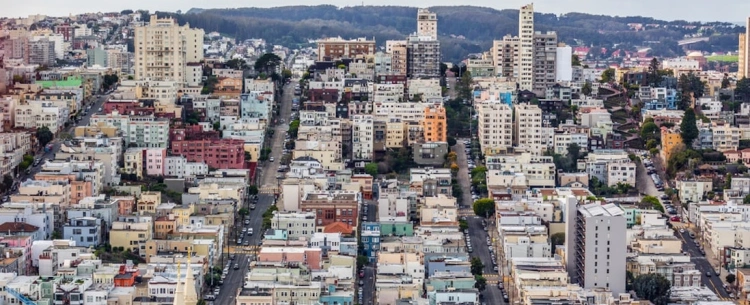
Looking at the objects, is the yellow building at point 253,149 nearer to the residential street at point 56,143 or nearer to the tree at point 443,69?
the residential street at point 56,143

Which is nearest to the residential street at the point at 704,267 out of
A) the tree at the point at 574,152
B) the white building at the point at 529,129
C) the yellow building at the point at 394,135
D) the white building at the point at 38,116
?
the tree at the point at 574,152

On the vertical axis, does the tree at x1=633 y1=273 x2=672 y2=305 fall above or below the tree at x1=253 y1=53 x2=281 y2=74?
below

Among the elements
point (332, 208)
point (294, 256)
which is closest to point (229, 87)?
point (332, 208)

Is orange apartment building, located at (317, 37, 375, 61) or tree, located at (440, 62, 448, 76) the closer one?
tree, located at (440, 62, 448, 76)

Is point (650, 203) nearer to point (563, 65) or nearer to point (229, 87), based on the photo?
point (563, 65)

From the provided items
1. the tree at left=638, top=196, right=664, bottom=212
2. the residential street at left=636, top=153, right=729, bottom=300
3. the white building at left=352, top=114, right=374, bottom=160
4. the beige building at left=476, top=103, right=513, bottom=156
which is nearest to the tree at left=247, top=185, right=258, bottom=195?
the white building at left=352, top=114, right=374, bottom=160

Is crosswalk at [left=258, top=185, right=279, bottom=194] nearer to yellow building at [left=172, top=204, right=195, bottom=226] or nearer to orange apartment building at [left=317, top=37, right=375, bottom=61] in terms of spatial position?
yellow building at [left=172, top=204, right=195, bottom=226]
